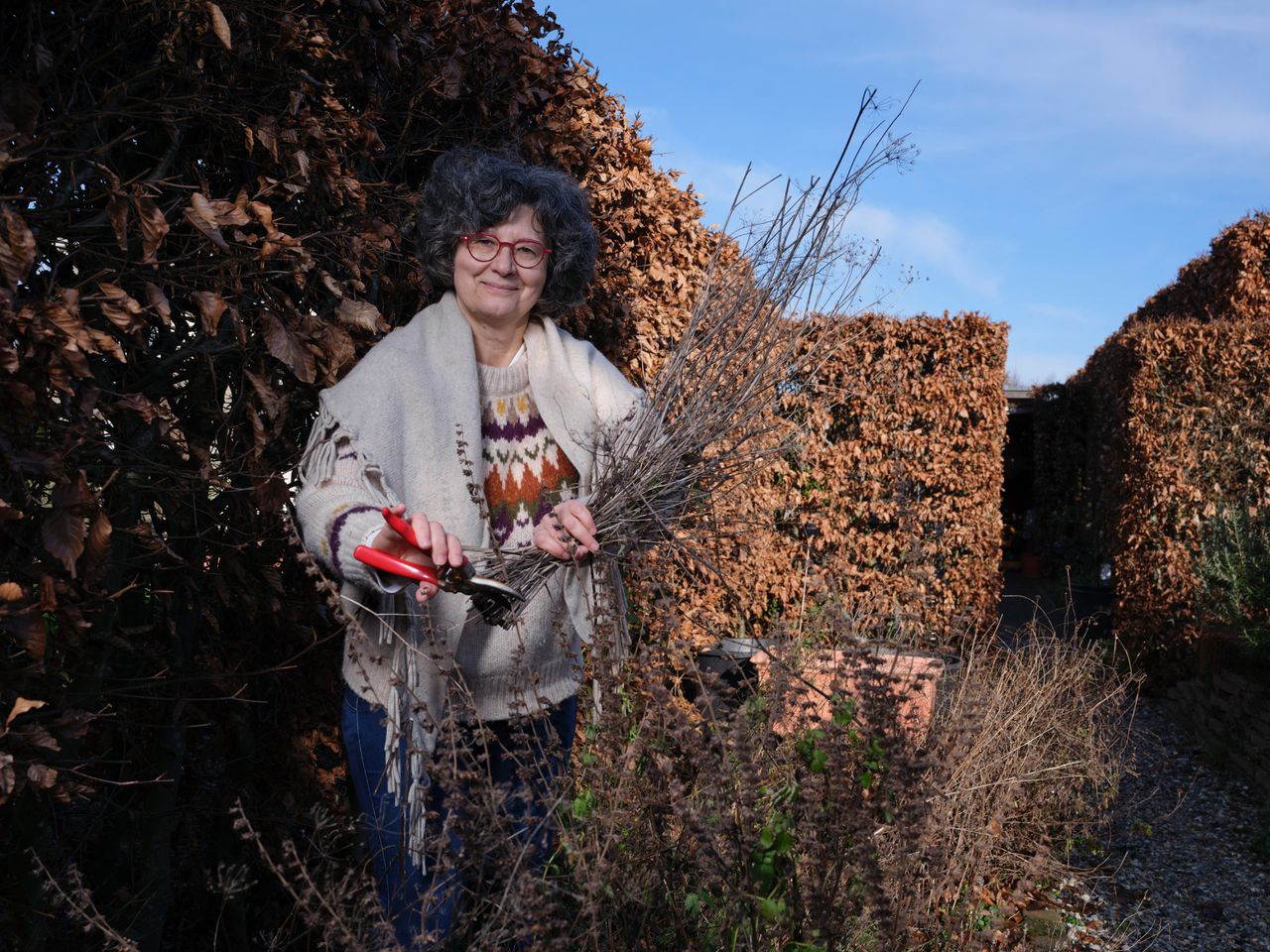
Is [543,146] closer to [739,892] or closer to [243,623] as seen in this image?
[243,623]

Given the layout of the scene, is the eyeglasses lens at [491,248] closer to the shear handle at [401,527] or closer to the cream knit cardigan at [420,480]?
the cream knit cardigan at [420,480]

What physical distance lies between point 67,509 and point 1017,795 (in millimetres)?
3824

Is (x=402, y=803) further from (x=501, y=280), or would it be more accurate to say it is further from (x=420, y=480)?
(x=501, y=280)

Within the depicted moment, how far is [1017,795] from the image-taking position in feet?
14.3

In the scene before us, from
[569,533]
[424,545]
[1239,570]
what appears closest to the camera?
[424,545]

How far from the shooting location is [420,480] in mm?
2320

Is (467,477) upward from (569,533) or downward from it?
upward

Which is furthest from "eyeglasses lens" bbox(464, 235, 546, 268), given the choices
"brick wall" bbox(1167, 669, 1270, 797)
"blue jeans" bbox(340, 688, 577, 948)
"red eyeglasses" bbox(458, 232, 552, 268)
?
"brick wall" bbox(1167, 669, 1270, 797)

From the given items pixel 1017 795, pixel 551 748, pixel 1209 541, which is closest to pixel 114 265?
pixel 551 748

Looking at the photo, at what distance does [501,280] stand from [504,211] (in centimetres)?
15

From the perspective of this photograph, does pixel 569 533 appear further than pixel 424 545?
Yes

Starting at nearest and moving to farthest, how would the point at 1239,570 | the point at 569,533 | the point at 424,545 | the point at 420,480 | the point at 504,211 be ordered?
the point at 424,545 → the point at 569,533 → the point at 420,480 → the point at 504,211 → the point at 1239,570

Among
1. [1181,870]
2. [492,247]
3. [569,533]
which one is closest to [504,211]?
[492,247]

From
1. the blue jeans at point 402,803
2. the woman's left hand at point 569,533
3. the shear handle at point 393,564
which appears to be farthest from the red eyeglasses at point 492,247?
the blue jeans at point 402,803
